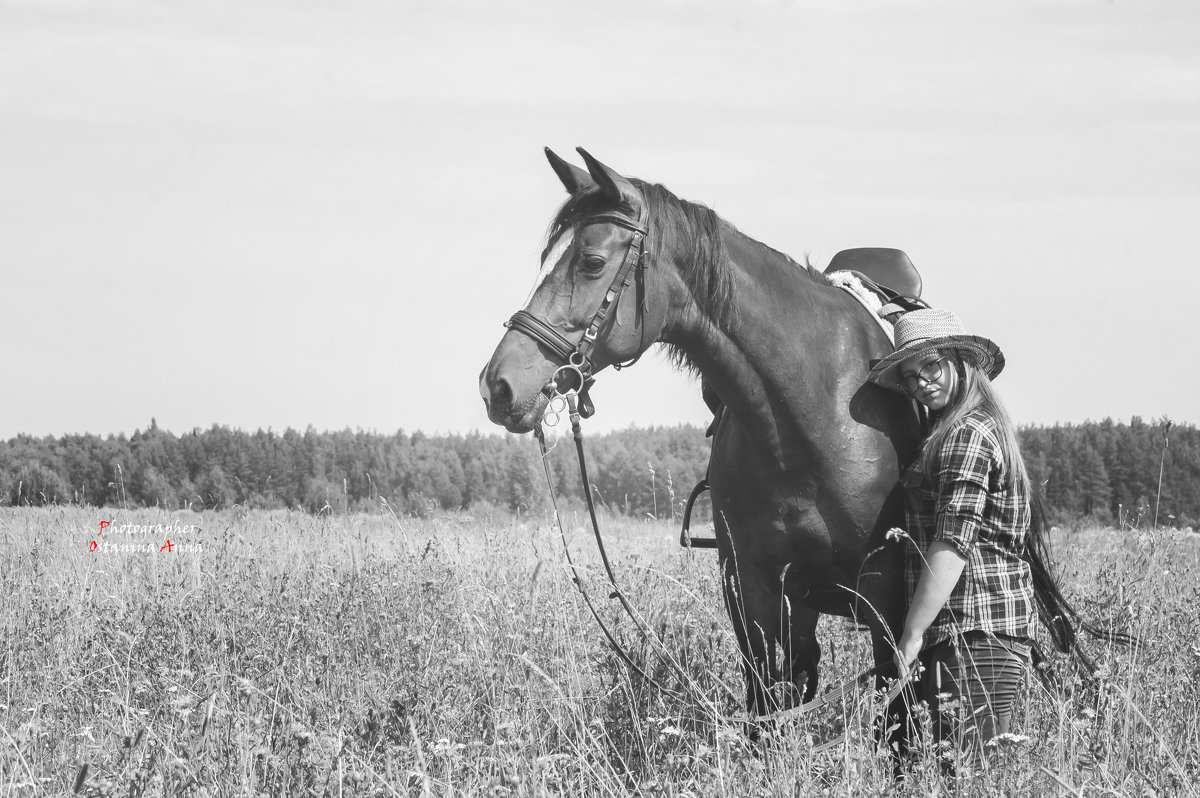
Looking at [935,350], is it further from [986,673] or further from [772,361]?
[986,673]

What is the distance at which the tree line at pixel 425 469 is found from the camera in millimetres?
13867

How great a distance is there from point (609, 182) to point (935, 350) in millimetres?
1166

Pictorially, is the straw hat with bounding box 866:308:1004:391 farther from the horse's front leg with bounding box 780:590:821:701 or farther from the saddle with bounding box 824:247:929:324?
the horse's front leg with bounding box 780:590:821:701

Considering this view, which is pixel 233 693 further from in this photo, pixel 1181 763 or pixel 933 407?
pixel 1181 763

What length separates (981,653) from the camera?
3422mm

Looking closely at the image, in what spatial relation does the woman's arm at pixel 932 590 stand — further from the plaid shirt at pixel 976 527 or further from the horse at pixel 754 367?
the horse at pixel 754 367

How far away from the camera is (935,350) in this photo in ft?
11.3

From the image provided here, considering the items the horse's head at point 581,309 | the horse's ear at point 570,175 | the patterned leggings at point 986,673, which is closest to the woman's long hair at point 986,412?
the patterned leggings at point 986,673

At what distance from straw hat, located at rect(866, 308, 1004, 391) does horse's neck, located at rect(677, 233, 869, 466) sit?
0.47 feet

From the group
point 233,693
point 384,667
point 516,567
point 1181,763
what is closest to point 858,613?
point 1181,763

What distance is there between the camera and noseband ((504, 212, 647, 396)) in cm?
332

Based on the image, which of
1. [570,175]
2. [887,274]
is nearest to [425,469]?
[887,274]

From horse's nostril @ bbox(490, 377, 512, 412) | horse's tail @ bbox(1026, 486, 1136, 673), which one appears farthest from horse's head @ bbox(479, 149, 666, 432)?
horse's tail @ bbox(1026, 486, 1136, 673)

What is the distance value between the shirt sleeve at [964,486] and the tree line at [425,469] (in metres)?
7.65
